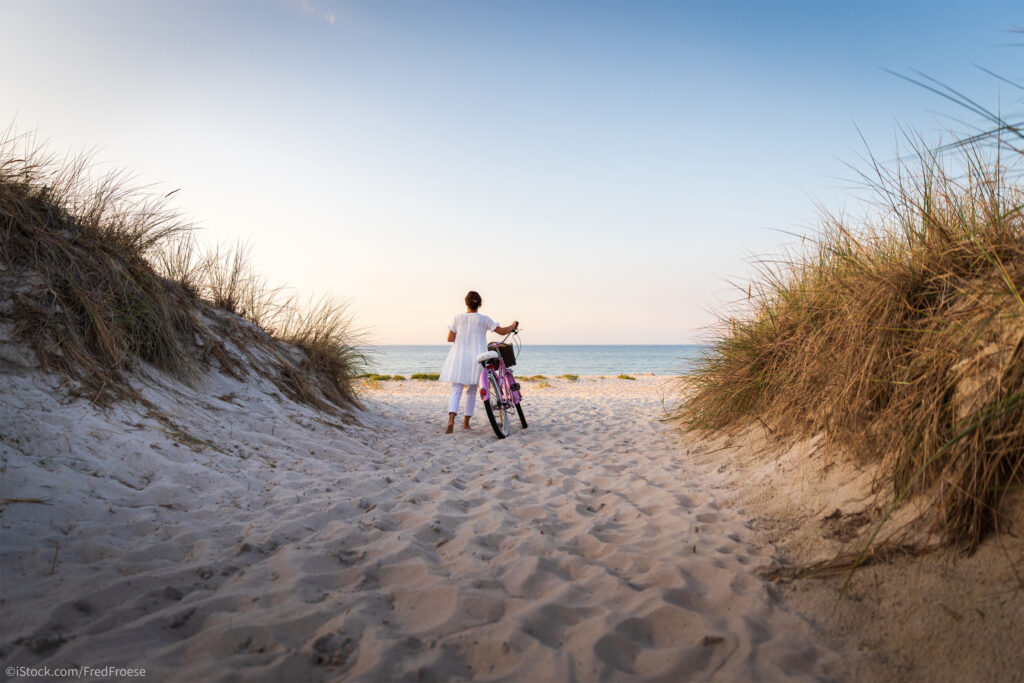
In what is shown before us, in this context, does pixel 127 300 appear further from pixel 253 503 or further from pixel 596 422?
pixel 596 422

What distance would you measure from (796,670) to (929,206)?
3.01m

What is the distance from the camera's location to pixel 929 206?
3.34 metres

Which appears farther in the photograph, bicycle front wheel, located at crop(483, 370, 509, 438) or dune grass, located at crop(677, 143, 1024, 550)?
bicycle front wheel, located at crop(483, 370, 509, 438)

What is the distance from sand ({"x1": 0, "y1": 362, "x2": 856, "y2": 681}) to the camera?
1.78 meters

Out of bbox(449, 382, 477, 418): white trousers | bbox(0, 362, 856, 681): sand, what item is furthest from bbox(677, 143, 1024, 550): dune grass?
bbox(449, 382, 477, 418): white trousers

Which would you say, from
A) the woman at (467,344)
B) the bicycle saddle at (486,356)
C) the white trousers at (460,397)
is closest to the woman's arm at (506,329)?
the woman at (467,344)

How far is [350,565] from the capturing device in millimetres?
2484

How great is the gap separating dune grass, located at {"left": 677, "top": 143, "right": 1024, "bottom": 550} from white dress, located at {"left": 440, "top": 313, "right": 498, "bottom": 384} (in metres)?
3.62

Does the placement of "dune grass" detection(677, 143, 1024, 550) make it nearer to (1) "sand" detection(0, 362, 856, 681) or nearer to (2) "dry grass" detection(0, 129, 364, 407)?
(1) "sand" detection(0, 362, 856, 681)

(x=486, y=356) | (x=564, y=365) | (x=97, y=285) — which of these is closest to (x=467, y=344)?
(x=486, y=356)

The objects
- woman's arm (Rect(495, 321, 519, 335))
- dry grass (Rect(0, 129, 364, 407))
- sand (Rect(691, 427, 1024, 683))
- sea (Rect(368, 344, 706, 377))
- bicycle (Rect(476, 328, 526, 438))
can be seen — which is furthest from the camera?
sea (Rect(368, 344, 706, 377))

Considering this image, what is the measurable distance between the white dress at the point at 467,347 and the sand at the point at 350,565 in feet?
8.60

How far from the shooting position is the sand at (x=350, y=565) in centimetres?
178

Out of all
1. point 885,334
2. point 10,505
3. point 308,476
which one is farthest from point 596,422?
point 10,505
